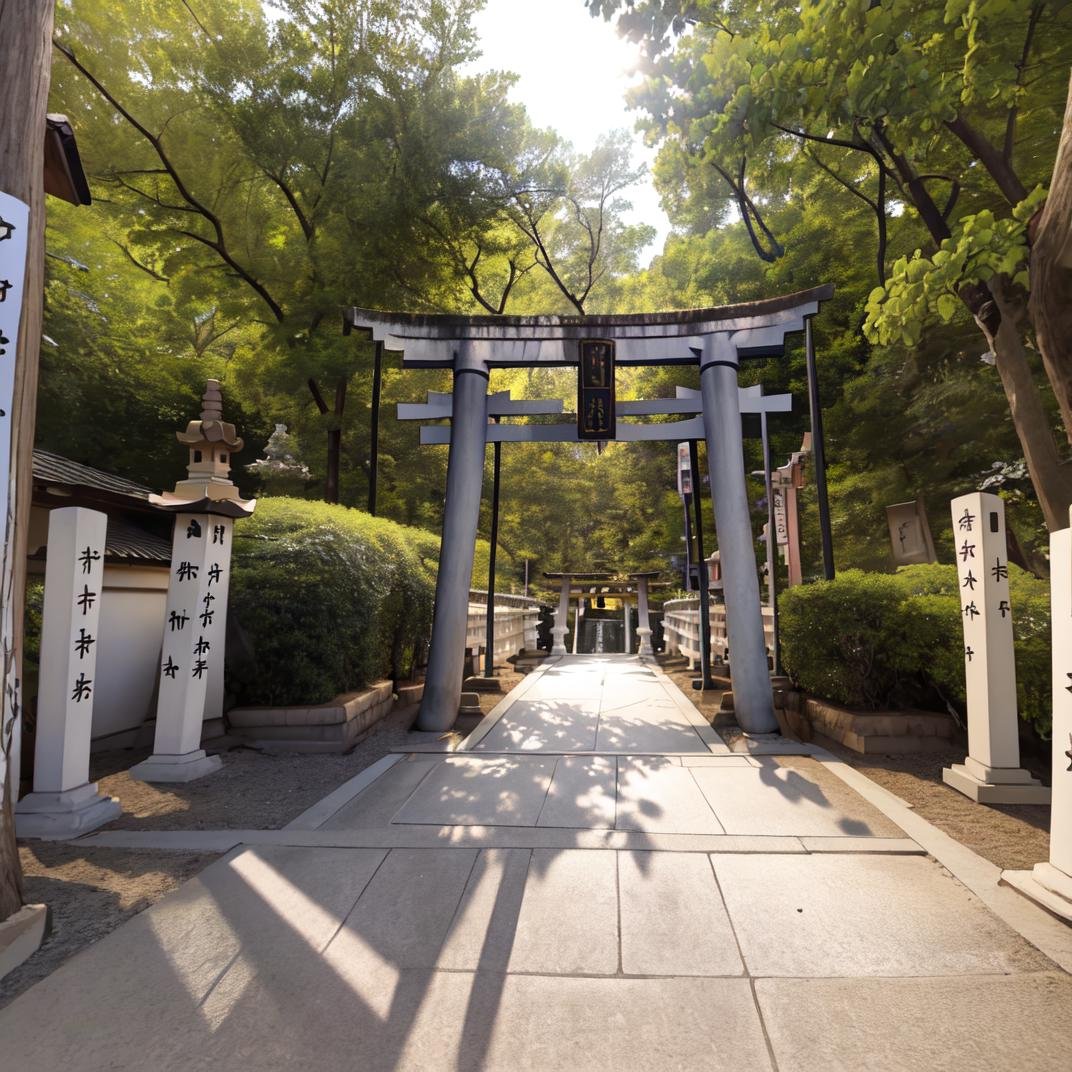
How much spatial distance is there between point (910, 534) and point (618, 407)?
4.98 m

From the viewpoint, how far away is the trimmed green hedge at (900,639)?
5.31 meters

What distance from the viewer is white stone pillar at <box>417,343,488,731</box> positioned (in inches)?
283

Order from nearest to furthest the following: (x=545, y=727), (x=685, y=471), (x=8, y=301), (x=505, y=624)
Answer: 1. (x=8, y=301)
2. (x=545, y=727)
3. (x=685, y=471)
4. (x=505, y=624)

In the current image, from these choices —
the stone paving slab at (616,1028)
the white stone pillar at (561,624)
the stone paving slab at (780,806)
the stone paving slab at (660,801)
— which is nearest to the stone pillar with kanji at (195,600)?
the stone paving slab at (660,801)

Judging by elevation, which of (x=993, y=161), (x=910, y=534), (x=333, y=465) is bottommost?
(x=910, y=534)

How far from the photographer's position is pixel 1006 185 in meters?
7.36

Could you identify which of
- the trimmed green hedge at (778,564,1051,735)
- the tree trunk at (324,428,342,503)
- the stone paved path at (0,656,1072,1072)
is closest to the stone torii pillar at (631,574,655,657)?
the tree trunk at (324,428,342,503)

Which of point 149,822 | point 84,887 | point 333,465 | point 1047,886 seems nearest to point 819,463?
point 1047,886

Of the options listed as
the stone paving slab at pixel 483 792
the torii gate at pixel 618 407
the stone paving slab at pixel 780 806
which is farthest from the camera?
the torii gate at pixel 618 407

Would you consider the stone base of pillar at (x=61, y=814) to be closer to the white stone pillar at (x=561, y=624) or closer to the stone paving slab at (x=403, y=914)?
the stone paving slab at (x=403, y=914)

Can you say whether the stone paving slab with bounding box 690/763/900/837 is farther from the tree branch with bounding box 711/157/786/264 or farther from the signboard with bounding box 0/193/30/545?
the tree branch with bounding box 711/157/786/264

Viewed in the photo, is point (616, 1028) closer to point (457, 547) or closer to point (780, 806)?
point (780, 806)

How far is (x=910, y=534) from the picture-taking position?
8.97 metres

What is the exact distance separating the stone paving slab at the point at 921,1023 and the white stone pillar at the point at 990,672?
253 cm
